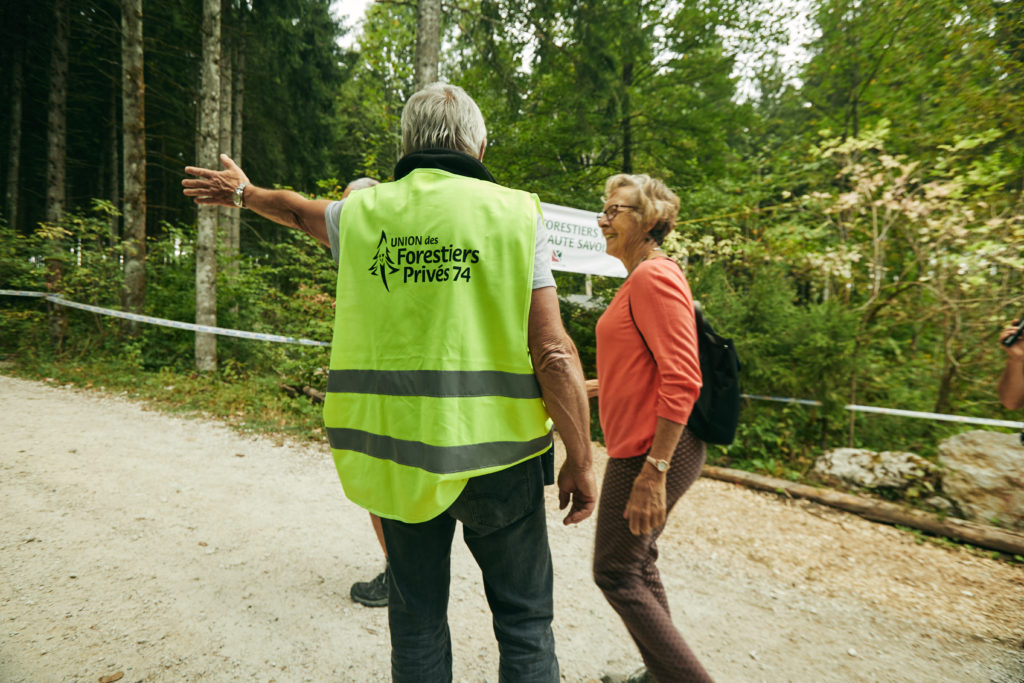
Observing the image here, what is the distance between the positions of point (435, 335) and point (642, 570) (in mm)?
1187

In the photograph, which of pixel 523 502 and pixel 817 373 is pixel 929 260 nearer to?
pixel 817 373

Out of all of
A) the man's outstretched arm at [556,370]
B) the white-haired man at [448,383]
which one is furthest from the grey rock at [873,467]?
the man's outstretched arm at [556,370]

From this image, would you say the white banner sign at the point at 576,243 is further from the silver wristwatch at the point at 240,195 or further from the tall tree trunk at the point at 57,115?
the tall tree trunk at the point at 57,115

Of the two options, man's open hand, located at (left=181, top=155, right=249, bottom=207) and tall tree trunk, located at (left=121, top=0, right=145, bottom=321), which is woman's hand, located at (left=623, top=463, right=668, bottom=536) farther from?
tall tree trunk, located at (left=121, top=0, right=145, bottom=321)

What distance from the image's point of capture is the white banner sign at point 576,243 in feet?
20.3

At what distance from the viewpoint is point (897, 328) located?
21.2 ft

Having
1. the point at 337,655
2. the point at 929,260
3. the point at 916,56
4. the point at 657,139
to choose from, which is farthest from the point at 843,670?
the point at 657,139

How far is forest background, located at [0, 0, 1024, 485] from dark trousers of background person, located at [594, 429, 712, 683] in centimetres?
442

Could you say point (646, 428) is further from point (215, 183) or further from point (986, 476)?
point (986, 476)

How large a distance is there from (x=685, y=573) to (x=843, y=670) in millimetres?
1033

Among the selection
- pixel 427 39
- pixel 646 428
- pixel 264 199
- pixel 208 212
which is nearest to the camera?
pixel 264 199

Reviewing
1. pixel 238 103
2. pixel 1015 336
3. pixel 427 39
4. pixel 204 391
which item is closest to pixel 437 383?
pixel 1015 336

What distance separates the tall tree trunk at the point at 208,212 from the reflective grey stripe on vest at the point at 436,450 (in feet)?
26.3

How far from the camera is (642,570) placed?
175cm
